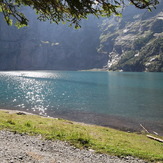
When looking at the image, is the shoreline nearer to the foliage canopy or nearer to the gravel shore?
the gravel shore

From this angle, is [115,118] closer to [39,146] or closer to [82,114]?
[82,114]

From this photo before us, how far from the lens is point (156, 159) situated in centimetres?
1115

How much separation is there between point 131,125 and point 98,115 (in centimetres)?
908

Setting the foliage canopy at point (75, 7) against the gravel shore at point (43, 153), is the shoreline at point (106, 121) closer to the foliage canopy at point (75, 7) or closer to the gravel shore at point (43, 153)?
the gravel shore at point (43, 153)

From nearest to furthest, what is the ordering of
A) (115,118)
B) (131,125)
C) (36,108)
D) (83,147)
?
1. (83,147)
2. (131,125)
3. (115,118)
4. (36,108)

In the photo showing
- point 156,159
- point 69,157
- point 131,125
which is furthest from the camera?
point 131,125

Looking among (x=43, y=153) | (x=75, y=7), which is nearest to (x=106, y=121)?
→ (x=43, y=153)

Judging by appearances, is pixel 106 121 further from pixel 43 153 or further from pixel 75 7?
pixel 75 7

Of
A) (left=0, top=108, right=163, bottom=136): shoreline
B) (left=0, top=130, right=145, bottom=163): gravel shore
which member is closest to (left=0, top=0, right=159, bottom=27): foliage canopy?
(left=0, top=130, right=145, bottom=163): gravel shore

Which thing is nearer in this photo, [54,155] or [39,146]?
[54,155]

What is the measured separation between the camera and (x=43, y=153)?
10422 millimetres

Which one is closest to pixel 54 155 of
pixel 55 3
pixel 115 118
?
pixel 55 3

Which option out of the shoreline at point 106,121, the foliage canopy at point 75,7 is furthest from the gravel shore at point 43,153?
the shoreline at point 106,121

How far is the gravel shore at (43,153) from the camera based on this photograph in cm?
950
